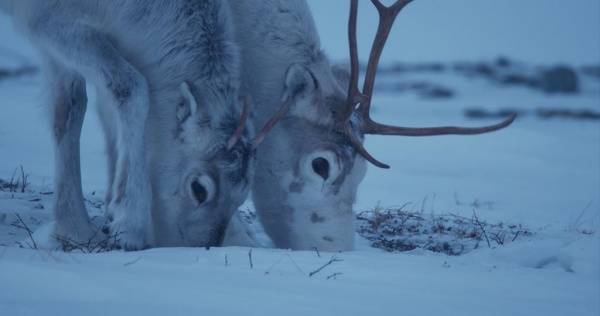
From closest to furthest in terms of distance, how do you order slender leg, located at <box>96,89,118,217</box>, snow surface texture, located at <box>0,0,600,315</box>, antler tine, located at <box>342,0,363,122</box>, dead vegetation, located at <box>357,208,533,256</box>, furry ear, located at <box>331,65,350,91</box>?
snow surface texture, located at <box>0,0,600,315</box>, antler tine, located at <box>342,0,363,122</box>, slender leg, located at <box>96,89,118,217</box>, dead vegetation, located at <box>357,208,533,256</box>, furry ear, located at <box>331,65,350,91</box>

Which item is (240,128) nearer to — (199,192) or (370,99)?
(199,192)

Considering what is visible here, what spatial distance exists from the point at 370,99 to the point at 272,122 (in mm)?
739

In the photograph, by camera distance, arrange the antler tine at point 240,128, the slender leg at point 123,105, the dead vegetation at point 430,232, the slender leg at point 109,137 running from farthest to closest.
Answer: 1. the dead vegetation at point 430,232
2. the slender leg at point 109,137
3. the antler tine at point 240,128
4. the slender leg at point 123,105

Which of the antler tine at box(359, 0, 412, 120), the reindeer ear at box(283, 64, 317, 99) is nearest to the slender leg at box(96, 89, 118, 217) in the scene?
the reindeer ear at box(283, 64, 317, 99)

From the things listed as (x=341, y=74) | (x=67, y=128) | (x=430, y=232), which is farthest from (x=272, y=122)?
(x=430, y=232)

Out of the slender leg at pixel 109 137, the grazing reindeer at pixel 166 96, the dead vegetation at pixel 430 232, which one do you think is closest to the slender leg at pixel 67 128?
the slender leg at pixel 109 137

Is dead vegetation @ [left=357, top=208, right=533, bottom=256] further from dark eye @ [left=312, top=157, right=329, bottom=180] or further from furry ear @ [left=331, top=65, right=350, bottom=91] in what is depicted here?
furry ear @ [left=331, top=65, right=350, bottom=91]

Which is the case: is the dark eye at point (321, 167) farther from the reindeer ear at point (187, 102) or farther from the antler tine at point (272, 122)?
the reindeer ear at point (187, 102)

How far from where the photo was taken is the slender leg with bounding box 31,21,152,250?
4.22m

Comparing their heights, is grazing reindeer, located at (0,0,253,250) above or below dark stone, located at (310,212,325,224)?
above

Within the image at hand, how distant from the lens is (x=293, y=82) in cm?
505

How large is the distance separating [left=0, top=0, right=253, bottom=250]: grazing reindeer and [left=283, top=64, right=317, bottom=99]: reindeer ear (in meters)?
0.50

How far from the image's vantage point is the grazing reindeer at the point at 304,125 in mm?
4848

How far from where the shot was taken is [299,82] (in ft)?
16.5
